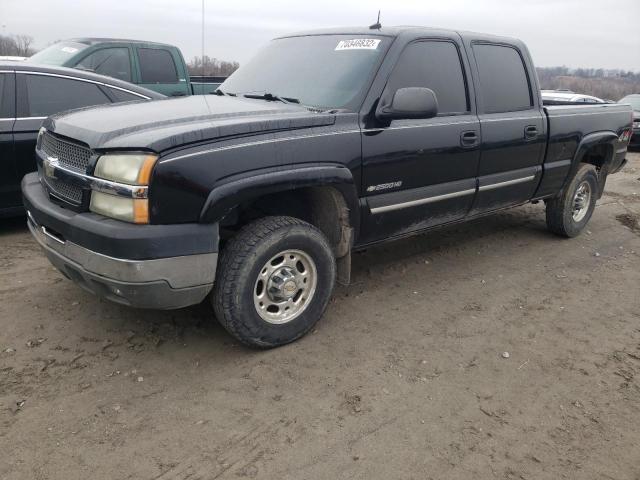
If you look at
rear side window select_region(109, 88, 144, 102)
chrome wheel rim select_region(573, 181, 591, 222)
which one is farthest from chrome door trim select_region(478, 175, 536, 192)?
rear side window select_region(109, 88, 144, 102)

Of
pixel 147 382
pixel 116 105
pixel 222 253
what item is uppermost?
pixel 116 105

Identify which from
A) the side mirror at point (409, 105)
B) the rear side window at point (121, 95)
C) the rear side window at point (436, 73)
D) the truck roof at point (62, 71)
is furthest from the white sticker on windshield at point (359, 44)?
the rear side window at point (121, 95)

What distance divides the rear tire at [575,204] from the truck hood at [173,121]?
11.0 ft

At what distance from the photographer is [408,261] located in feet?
16.4

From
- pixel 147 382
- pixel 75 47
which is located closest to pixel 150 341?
pixel 147 382

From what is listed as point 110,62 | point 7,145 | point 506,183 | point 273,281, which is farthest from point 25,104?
point 506,183

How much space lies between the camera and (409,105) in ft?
11.3

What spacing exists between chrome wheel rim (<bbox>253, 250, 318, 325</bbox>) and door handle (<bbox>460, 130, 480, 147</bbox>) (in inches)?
62.4

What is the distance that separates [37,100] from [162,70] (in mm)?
3624

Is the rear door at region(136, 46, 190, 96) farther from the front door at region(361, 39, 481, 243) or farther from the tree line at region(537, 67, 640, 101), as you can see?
the tree line at region(537, 67, 640, 101)

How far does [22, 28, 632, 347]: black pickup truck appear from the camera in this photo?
2.77 m

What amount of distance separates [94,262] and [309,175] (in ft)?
4.11

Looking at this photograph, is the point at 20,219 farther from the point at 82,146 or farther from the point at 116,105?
the point at 82,146

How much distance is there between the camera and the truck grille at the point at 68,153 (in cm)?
300
